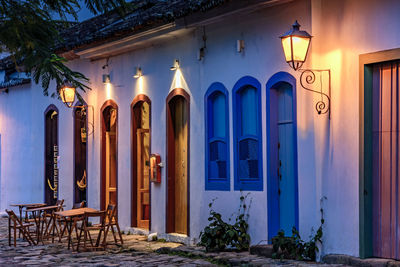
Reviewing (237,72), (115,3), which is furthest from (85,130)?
(115,3)

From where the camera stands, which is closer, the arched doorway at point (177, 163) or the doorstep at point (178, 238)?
the doorstep at point (178, 238)

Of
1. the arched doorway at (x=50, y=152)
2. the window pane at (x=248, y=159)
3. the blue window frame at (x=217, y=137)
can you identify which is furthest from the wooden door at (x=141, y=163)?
the arched doorway at (x=50, y=152)

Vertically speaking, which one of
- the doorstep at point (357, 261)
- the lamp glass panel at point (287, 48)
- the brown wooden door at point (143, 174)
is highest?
the lamp glass panel at point (287, 48)

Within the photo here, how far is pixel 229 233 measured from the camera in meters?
11.6

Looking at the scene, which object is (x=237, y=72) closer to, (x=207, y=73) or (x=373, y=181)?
(x=207, y=73)

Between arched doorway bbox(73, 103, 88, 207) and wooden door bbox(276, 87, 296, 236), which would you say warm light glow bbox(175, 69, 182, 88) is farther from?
arched doorway bbox(73, 103, 88, 207)

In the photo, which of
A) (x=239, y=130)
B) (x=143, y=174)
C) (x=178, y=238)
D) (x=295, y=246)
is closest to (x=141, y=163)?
(x=143, y=174)

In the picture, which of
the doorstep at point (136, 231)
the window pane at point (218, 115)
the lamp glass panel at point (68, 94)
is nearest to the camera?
the window pane at point (218, 115)

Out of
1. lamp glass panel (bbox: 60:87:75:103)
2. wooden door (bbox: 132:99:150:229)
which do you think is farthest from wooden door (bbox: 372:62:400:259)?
lamp glass panel (bbox: 60:87:75:103)

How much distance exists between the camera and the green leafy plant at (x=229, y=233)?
11547 millimetres

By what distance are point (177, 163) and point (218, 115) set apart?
1.95 metres

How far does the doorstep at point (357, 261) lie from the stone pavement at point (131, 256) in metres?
0.24

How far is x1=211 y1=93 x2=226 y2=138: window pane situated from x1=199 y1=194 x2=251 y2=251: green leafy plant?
1462 mm

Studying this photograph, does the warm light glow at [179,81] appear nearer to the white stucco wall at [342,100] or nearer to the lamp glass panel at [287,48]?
the lamp glass panel at [287,48]
